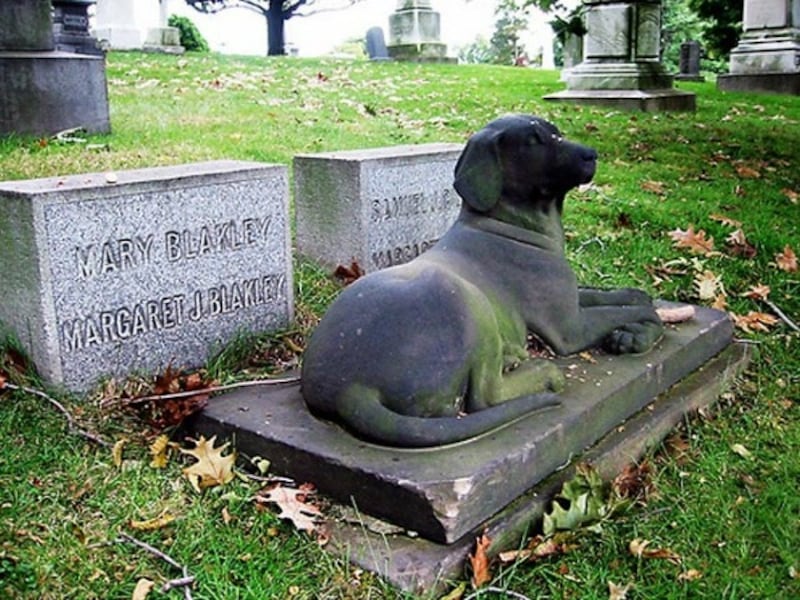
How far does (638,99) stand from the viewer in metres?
11.3

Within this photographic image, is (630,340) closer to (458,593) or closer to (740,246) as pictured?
(458,593)

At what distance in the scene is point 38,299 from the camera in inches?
143

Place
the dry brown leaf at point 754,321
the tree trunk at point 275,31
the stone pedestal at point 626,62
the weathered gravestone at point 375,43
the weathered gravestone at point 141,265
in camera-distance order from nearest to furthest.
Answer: the weathered gravestone at point 141,265 < the dry brown leaf at point 754,321 < the stone pedestal at point 626,62 < the weathered gravestone at point 375,43 < the tree trunk at point 275,31

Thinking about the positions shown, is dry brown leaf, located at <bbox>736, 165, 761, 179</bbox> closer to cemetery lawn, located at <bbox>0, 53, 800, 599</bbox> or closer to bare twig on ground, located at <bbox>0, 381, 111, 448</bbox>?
cemetery lawn, located at <bbox>0, 53, 800, 599</bbox>

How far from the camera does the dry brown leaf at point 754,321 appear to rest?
5121mm

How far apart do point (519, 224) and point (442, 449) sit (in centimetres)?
103

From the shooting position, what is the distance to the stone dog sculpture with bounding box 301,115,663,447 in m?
3.05

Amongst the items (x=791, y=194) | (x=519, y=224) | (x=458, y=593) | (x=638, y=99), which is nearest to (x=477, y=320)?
(x=519, y=224)

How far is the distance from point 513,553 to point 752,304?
10.4 feet

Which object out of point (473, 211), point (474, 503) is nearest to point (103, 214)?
point (473, 211)

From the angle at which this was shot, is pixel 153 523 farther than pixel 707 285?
No

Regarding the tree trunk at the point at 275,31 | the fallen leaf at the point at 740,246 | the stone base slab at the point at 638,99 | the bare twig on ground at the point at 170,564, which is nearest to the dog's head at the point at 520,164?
the bare twig on ground at the point at 170,564

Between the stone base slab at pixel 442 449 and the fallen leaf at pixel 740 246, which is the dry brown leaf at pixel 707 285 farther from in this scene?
the stone base slab at pixel 442 449

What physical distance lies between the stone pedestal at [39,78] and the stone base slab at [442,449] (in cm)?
465
